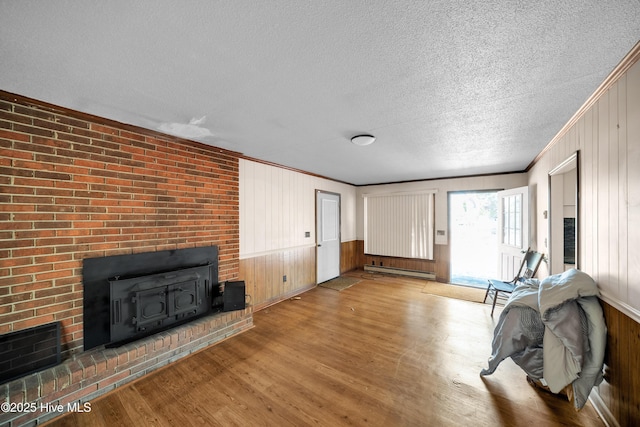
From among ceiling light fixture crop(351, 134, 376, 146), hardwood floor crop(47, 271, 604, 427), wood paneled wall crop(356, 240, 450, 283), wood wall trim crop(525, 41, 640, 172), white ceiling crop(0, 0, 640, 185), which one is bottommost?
hardwood floor crop(47, 271, 604, 427)

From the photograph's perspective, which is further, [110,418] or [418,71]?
[110,418]

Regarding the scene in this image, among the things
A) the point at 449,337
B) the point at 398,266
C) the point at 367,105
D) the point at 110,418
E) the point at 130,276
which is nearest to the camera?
the point at 110,418

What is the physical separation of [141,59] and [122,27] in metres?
0.25

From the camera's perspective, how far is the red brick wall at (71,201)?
5.90ft

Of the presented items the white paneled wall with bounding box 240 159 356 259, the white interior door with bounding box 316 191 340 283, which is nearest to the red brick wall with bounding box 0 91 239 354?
the white paneled wall with bounding box 240 159 356 259

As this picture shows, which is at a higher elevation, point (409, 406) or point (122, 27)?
point (122, 27)

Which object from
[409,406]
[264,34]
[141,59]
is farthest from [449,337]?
[141,59]

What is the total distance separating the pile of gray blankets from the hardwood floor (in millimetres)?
292

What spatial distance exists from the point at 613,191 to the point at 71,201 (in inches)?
162

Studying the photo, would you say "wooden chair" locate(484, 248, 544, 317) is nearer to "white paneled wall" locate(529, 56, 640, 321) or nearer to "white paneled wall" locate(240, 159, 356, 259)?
"white paneled wall" locate(529, 56, 640, 321)

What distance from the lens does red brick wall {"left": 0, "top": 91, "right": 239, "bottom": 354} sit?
180 cm

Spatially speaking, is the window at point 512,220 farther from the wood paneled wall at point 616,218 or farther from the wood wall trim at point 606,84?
the wood paneled wall at point 616,218

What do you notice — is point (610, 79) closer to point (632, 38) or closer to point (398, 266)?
point (632, 38)

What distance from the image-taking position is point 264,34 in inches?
45.9
